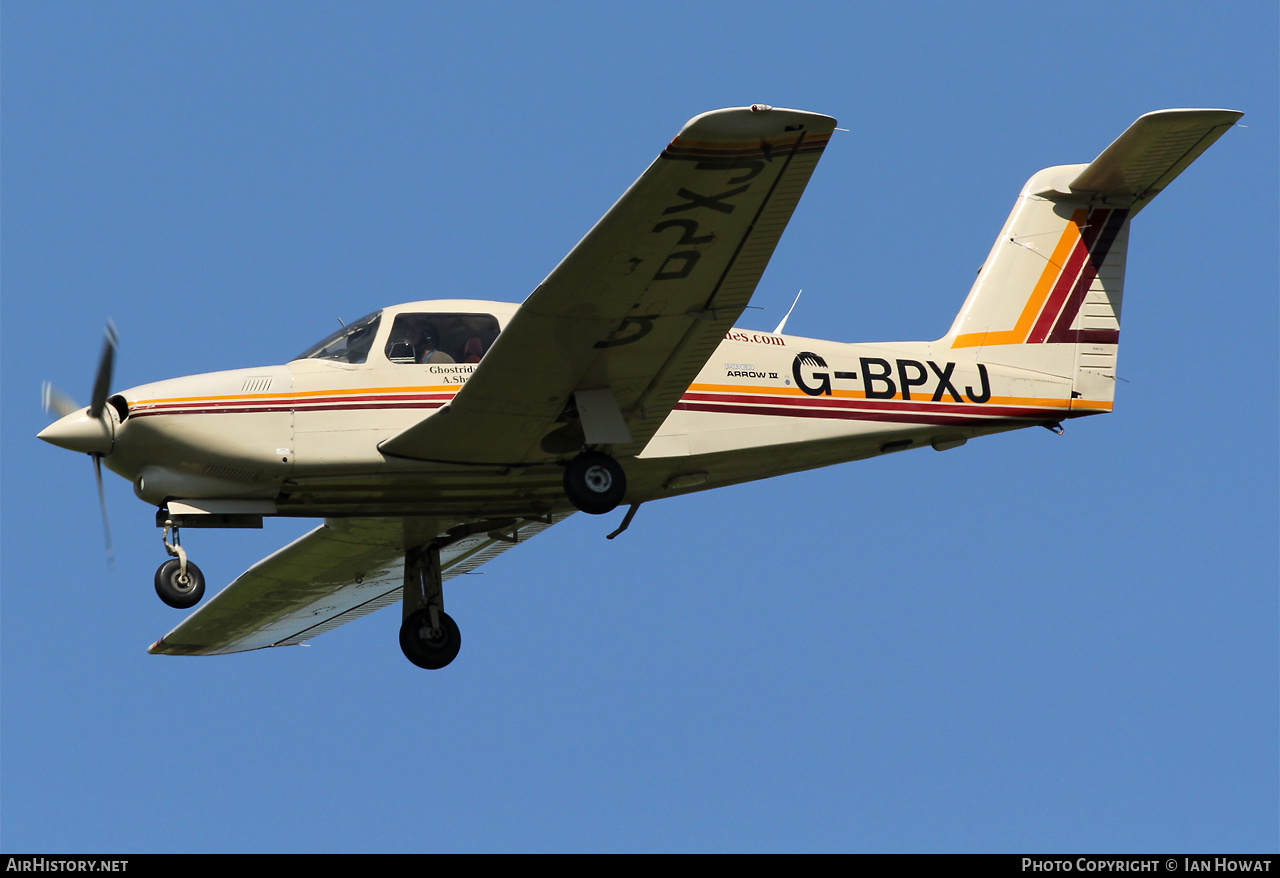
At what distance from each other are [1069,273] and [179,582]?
32.5 ft

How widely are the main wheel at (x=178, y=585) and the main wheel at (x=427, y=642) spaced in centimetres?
341

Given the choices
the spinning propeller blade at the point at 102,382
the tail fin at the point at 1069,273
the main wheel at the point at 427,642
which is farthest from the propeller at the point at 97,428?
the tail fin at the point at 1069,273

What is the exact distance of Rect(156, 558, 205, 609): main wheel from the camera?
13.3 metres

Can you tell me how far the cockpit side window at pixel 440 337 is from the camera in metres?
14.1

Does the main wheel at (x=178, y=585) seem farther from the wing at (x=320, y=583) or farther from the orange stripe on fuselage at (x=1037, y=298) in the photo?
the orange stripe on fuselage at (x=1037, y=298)

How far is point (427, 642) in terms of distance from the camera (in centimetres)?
1656

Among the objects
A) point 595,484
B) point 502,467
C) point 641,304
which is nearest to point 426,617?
point 502,467

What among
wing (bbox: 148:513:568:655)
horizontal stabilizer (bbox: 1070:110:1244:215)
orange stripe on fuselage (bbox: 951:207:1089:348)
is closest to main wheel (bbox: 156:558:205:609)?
wing (bbox: 148:513:568:655)

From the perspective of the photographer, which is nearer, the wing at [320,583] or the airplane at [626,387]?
the airplane at [626,387]

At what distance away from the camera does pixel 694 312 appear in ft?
43.2

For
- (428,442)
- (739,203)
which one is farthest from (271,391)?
(739,203)

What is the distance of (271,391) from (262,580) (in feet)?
16.0

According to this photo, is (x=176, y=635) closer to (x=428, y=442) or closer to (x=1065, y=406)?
(x=428, y=442)
